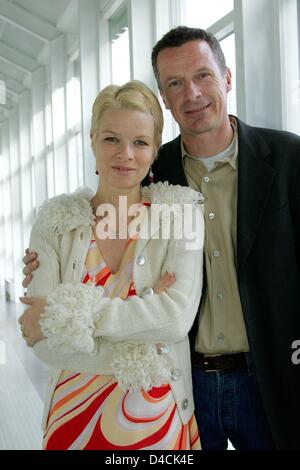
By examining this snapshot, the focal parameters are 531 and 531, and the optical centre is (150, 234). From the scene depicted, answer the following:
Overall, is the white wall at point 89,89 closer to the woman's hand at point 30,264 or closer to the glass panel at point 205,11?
the glass panel at point 205,11

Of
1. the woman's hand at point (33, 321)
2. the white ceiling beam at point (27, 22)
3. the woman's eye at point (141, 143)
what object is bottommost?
the woman's hand at point (33, 321)

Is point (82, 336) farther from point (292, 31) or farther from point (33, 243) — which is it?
point (292, 31)

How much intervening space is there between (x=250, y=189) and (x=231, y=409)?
622 mm

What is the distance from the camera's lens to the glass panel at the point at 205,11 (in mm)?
2686

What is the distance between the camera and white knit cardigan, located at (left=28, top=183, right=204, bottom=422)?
126 cm

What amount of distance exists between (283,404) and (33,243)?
0.82 meters

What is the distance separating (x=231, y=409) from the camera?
150 cm

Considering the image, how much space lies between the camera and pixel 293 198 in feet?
4.79

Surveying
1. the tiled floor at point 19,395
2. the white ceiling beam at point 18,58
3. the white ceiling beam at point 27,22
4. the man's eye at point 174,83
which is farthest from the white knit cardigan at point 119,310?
the white ceiling beam at point 18,58

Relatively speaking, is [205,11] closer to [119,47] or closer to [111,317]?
[119,47]

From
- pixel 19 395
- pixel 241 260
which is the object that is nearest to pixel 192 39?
pixel 241 260

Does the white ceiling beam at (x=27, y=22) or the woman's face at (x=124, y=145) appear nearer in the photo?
the woman's face at (x=124, y=145)

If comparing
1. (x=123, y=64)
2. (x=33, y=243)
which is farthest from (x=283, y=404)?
(x=123, y=64)

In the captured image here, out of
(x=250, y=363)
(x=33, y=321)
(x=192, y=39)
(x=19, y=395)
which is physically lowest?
(x=19, y=395)
